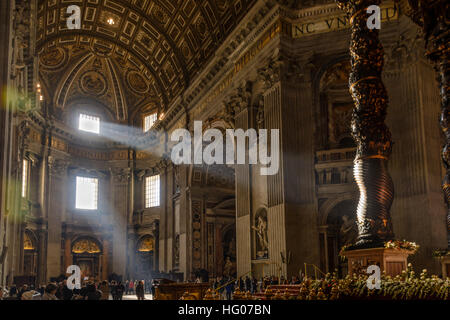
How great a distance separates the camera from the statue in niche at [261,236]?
17719mm

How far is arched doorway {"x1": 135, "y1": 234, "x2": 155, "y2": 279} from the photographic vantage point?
3166 centimetres

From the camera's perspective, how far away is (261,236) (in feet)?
59.0

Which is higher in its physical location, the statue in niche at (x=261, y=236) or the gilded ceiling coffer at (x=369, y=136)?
the gilded ceiling coffer at (x=369, y=136)

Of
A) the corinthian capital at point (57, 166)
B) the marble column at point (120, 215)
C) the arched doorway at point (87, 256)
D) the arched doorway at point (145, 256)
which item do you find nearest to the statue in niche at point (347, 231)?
the arched doorway at point (145, 256)

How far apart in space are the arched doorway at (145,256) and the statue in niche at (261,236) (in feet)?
47.2

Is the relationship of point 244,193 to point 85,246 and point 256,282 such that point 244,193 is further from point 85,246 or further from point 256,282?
point 85,246

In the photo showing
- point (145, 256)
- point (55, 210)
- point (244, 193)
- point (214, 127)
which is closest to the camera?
point (244, 193)

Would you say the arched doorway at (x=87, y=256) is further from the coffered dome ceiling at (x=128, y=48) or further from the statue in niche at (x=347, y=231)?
the statue in niche at (x=347, y=231)

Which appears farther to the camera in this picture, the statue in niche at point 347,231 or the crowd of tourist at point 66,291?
the statue in niche at point 347,231

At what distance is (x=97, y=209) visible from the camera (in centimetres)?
3325

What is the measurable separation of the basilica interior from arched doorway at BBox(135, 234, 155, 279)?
0.11m

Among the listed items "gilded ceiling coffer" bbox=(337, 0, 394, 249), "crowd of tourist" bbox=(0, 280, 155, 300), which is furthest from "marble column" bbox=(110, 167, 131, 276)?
"gilded ceiling coffer" bbox=(337, 0, 394, 249)

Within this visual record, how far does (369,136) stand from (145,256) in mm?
26800

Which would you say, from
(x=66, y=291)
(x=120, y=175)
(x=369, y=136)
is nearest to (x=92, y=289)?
Answer: (x=66, y=291)
